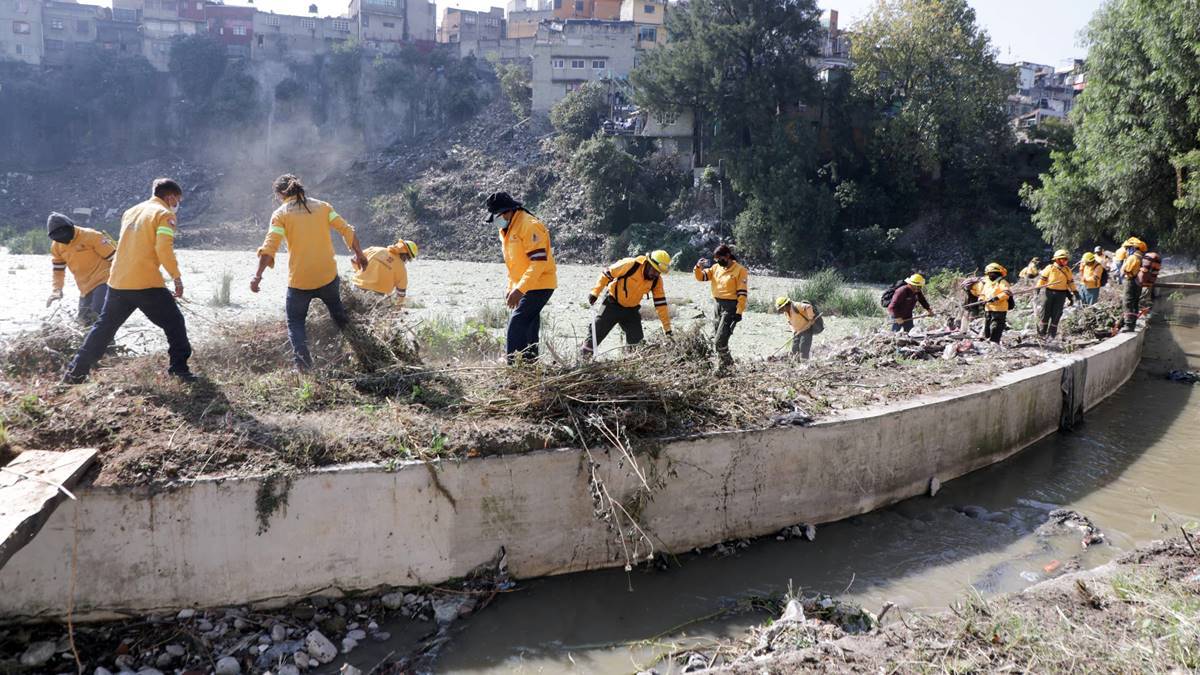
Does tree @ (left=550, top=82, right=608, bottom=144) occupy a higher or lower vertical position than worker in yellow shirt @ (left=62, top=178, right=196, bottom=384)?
higher

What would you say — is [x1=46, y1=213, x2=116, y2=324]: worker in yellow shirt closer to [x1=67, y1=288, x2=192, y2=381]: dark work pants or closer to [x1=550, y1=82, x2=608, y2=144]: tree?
[x1=67, y1=288, x2=192, y2=381]: dark work pants

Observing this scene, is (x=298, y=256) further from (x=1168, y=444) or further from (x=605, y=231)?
(x=605, y=231)

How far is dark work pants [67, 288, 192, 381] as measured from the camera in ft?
18.2

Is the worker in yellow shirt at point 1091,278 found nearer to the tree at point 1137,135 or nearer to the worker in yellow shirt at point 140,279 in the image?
the tree at point 1137,135

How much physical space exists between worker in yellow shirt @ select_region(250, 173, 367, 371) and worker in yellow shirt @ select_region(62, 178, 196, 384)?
65 cm

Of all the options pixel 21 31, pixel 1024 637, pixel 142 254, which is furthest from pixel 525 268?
pixel 21 31

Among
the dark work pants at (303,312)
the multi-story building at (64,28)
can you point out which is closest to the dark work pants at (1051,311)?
the dark work pants at (303,312)

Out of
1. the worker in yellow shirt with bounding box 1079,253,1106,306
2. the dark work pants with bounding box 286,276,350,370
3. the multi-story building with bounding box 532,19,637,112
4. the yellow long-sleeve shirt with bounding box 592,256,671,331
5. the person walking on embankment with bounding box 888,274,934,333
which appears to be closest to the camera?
the dark work pants with bounding box 286,276,350,370

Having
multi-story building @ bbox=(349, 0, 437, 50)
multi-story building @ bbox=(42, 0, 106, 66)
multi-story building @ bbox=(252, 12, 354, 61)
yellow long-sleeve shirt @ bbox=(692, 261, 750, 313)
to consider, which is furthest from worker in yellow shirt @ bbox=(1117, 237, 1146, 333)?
multi-story building @ bbox=(42, 0, 106, 66)

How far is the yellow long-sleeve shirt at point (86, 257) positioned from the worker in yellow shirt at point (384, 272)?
218 centimetres

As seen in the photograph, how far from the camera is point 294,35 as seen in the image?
6544 centimetres

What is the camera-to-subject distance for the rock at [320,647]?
15.0 feet

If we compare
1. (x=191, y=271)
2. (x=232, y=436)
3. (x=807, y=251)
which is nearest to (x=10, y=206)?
(x=191, y=271)

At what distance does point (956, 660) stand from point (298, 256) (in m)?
5.11
